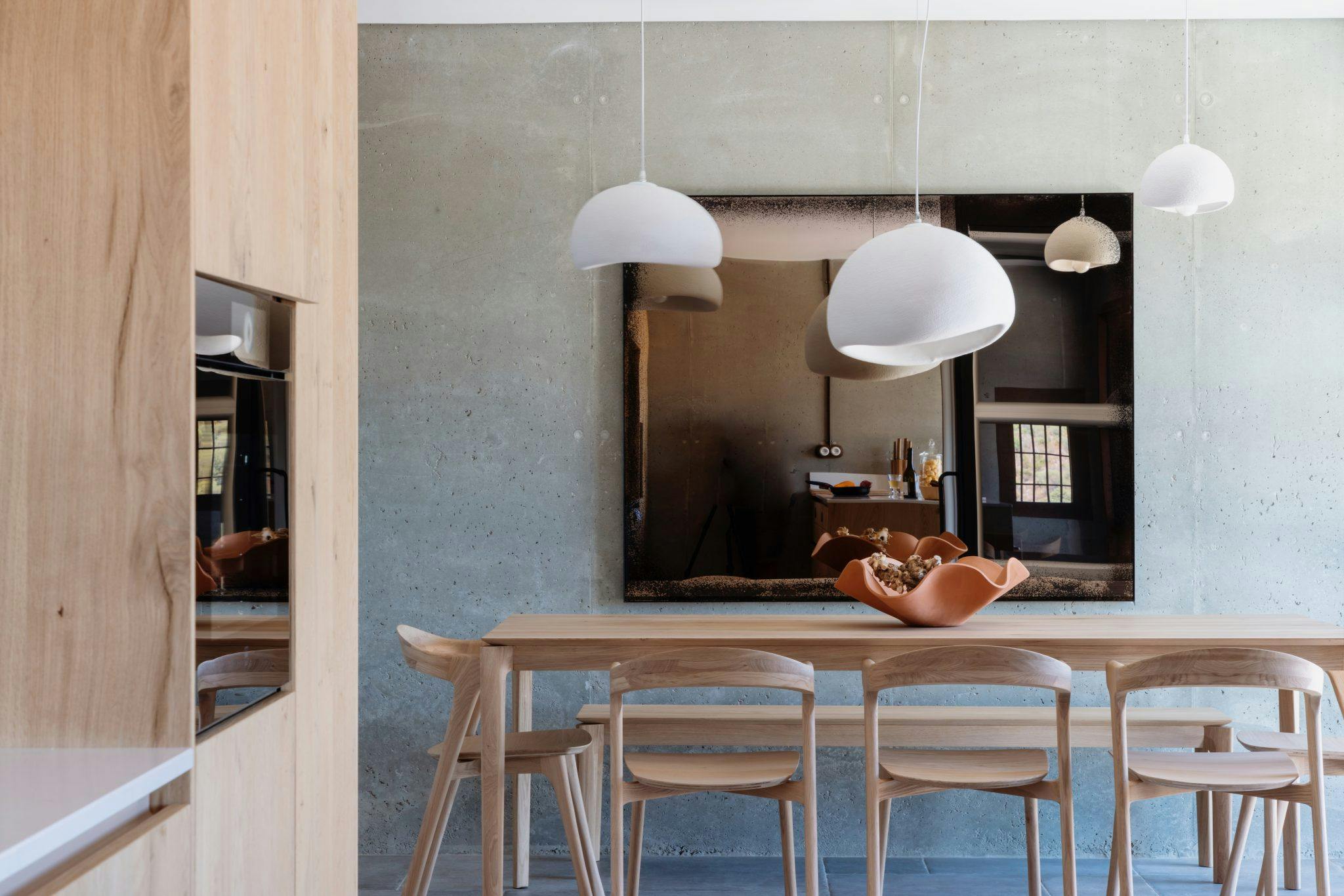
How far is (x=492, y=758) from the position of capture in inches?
121

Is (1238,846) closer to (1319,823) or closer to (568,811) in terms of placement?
(1319,823)

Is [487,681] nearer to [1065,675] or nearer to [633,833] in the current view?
[633,833]

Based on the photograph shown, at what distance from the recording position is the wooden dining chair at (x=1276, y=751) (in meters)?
3.08

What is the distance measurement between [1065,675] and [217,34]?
96.8 inches

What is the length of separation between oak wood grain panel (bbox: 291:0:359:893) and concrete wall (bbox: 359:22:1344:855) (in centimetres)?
186

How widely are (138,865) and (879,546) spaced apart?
2836mm

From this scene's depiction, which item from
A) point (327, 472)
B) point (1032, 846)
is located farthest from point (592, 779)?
point (327, 472)

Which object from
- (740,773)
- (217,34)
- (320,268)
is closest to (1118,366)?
(740,773)

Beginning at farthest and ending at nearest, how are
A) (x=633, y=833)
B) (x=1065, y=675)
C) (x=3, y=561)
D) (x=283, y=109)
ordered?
(x=633, y=833) → (x=1065, y=675) → (x=283, y=109) → (x=3, y=561)

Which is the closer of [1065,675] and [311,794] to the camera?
[311,794]

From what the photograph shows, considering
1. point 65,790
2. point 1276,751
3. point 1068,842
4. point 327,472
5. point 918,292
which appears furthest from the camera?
point 1276,751

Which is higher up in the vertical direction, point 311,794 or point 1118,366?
point 1118,366

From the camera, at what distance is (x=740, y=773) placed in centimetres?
288

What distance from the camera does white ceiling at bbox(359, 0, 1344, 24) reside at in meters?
4.14
